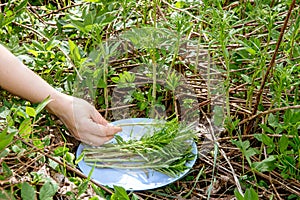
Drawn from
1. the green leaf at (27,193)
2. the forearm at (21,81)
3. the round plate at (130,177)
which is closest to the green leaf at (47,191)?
the green leaf at (27,193)

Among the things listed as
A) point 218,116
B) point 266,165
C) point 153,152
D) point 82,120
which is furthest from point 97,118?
point 266,165

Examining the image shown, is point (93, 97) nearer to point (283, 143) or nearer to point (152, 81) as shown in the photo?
point (152, 81)

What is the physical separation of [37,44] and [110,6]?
25cm

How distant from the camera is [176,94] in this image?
1.67 metres

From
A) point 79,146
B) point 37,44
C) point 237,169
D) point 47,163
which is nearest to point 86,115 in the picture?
point 79,146

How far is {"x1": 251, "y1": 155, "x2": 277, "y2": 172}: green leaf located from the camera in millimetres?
1386

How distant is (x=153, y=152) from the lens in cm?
145

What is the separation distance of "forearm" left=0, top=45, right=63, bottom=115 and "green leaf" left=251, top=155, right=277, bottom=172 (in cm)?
55

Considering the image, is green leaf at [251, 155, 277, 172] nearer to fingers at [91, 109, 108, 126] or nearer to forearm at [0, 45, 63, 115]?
fingers at [91, 109, 108, 126]

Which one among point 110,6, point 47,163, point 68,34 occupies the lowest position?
point 47,163

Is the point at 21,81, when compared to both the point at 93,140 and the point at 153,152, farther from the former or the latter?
the point at 153,152

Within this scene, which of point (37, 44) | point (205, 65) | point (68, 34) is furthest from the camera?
point (68, 34)

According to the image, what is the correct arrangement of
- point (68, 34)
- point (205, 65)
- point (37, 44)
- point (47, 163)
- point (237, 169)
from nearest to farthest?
point (47, 163)
point (237, 169)
point (37, 44)
point (205, 65)
point (68, 34)

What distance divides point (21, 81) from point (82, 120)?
19 cm
